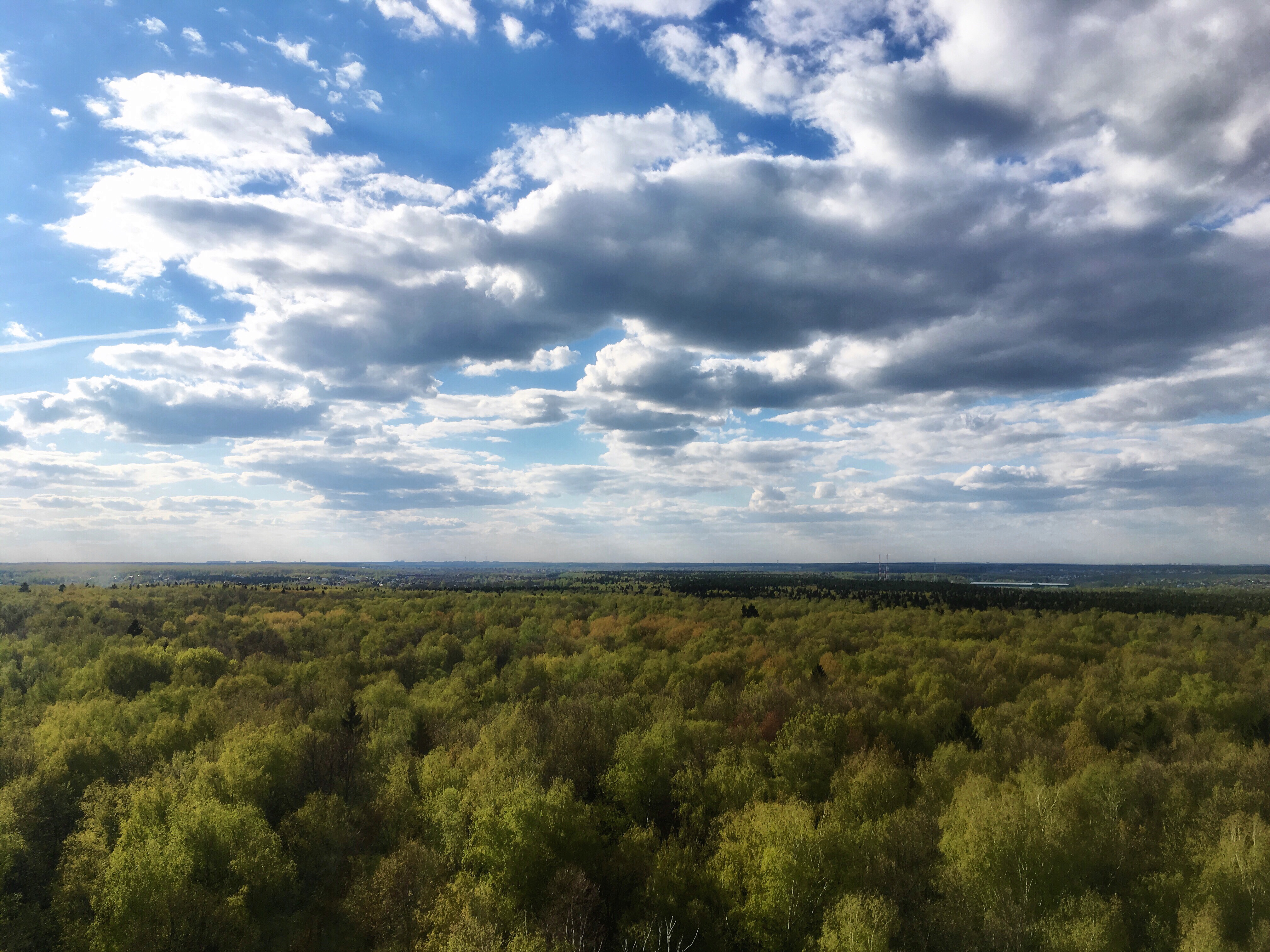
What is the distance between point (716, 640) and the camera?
8119cm

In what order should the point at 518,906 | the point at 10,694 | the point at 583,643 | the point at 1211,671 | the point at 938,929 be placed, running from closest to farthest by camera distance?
the point at 938,929
the point at 518,906
the point at 10,694
the point at 1211,671
the point at 583,643

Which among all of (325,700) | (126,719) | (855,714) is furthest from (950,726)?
(126,719)

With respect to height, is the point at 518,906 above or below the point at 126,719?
below

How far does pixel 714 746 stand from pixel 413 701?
24.3m

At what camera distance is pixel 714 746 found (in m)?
43.0

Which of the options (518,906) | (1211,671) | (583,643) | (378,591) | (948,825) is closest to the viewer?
(518,906)

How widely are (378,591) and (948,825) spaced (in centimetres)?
15341

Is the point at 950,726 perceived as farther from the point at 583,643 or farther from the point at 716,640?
the point at 583,643

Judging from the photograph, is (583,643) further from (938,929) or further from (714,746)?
(938,929)

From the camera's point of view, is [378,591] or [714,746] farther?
[378,591]

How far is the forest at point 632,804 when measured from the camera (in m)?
26.3

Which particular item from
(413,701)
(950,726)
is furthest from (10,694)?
(950,726)

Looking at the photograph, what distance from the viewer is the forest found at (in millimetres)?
26344

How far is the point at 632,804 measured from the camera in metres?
37.2
